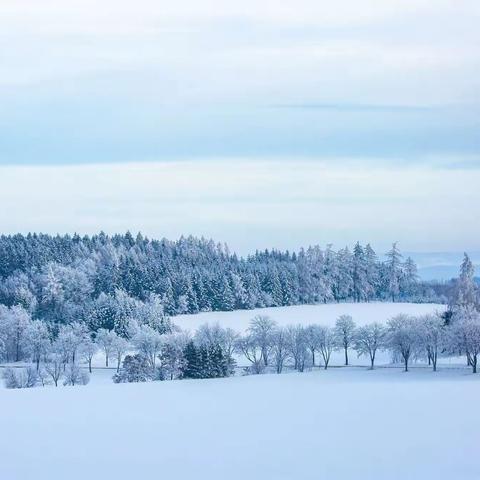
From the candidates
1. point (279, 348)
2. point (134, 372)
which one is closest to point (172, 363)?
point (134, 372)

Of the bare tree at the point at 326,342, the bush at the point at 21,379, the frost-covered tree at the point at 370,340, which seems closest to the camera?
the bush at the point at 21,379

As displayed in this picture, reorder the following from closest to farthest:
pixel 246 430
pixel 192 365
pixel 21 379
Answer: pixel 246 430
pixel 192 365
pixel 21 379

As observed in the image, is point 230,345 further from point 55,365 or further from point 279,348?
A: point 55,365

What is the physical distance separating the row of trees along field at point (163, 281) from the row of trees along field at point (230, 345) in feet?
43.8

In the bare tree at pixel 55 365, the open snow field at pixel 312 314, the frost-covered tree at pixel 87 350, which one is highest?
the open snow field at pixel 312 314

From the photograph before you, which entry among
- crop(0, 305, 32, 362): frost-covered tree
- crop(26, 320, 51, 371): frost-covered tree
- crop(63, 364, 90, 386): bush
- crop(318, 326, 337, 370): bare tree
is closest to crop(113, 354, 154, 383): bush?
crop(63, 364, 90, 386): bush

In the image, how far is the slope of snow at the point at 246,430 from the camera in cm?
4159

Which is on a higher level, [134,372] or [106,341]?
[106,341]

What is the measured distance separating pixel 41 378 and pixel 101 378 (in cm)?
648

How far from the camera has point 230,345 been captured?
4087 inches

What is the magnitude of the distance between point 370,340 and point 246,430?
48.8 m

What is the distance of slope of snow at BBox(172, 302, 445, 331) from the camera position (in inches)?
5226

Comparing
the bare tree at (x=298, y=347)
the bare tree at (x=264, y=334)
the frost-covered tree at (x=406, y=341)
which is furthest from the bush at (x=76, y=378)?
the frost-covered tree at (x=406, y=341)

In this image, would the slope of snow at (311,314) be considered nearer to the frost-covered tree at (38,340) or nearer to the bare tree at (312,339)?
the frost-covered tree at (38,340)
